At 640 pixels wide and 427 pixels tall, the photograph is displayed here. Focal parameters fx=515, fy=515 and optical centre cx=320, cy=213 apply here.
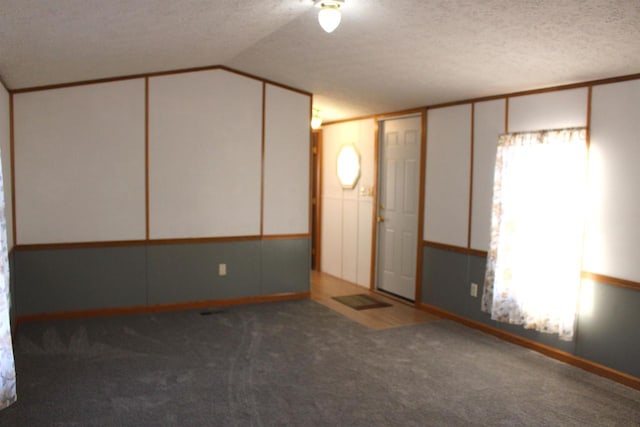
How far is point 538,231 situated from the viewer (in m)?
4.19

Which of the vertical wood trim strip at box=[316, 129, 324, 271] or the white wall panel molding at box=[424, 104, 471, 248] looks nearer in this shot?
the white wall panel molding at box=[424, 104, 471, 248]

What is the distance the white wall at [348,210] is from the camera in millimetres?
6734

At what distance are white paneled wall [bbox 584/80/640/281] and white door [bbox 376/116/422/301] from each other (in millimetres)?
2188

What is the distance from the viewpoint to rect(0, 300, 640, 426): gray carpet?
10.2 feet

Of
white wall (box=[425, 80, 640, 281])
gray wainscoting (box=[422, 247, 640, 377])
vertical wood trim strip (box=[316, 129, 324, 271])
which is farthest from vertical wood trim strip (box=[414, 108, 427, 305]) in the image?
A: vertical wood trim strip (box=[316, 129, 324, 271])

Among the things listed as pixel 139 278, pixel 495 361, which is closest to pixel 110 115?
pixel 139 278

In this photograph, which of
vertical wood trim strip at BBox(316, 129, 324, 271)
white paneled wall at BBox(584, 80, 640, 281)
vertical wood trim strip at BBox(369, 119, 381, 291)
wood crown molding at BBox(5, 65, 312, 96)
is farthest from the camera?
vertical wood trim strip at BBox(316, 129, 324, 271)

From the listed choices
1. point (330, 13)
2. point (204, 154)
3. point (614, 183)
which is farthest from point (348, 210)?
point (330, 13)

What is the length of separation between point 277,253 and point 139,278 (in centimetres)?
153

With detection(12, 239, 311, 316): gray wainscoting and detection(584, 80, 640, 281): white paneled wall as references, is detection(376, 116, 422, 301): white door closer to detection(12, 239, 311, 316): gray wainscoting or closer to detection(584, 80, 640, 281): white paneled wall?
detection(12, 239, 311, 316): gray wainscoting

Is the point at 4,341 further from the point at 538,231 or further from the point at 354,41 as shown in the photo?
the point at 538,231

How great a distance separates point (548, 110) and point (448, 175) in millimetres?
1316

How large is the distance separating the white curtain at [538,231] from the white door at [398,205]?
1406 millimetres

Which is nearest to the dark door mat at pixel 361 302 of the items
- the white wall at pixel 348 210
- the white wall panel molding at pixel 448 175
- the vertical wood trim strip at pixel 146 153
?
the white wall at pixel 348 210
